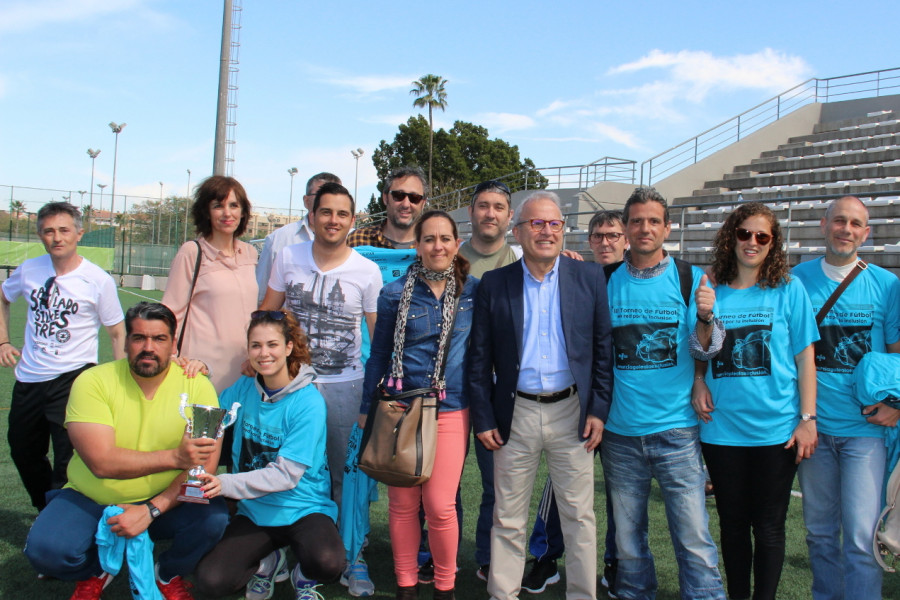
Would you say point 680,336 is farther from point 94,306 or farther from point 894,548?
point 94,306

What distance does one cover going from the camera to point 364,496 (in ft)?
11.9

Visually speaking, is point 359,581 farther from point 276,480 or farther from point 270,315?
point 270,315

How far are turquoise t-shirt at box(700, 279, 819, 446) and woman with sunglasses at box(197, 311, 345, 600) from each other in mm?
1854

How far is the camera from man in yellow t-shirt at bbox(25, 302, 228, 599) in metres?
3.06

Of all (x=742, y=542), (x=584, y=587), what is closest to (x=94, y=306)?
(x=584, y=587)

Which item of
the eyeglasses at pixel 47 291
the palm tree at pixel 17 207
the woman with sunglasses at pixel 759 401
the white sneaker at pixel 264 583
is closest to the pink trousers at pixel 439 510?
the white sneaker at pixel 264 583

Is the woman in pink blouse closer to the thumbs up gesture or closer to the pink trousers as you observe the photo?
the pink trousers

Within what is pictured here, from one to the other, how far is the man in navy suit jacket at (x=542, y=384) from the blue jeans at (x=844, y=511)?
977 mm

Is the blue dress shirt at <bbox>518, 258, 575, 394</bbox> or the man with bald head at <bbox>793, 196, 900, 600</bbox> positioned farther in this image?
the blue dress shirt at <bbox>518, 258, 575, 394</bbox>

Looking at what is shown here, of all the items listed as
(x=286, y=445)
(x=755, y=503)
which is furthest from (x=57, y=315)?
(x=755, y=503)

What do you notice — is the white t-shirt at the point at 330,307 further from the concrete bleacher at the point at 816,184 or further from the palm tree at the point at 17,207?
the palm tree at the point at 17,207

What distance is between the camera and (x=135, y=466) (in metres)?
3.09

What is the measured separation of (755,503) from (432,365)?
1.56 meters

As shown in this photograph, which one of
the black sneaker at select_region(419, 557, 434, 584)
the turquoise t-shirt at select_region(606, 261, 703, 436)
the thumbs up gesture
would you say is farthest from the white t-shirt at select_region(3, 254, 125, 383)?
the thumbs up gesture
